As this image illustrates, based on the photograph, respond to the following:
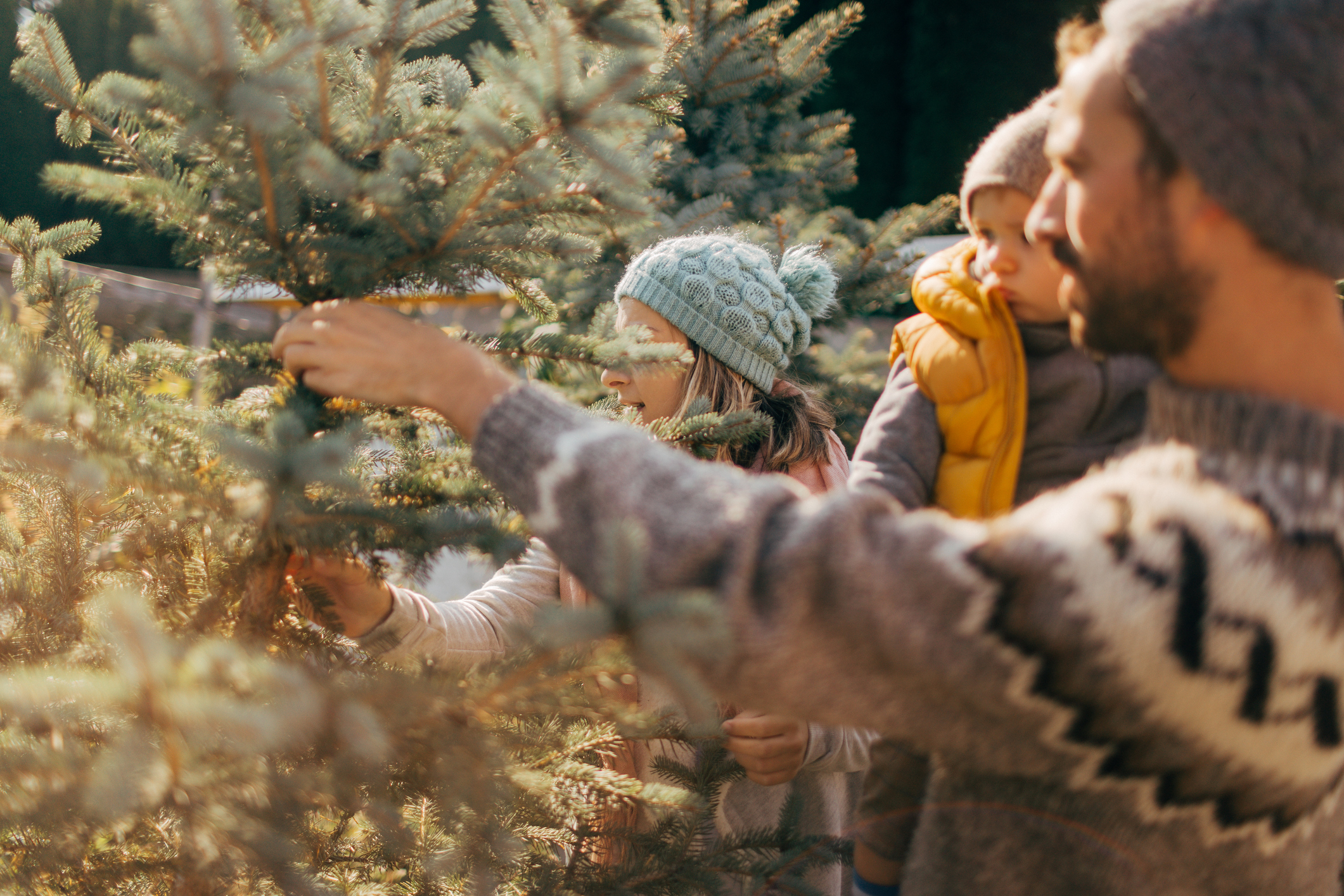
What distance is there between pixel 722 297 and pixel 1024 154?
3.17 ft

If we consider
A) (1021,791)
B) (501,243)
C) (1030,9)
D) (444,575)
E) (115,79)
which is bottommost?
(444,575)

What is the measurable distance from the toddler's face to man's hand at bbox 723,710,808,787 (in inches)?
35.3

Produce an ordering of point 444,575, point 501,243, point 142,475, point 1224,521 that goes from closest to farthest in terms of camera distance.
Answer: point 1224,521 → point 142,475 → point 501,243 → point 444,575

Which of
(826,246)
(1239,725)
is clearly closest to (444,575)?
(826,246)

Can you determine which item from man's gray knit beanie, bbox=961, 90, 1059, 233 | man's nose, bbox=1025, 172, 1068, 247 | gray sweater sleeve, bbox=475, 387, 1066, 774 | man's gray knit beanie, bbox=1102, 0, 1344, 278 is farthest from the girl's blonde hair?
man's gray knit beanie, bbox=1102, 0, 1344, 278

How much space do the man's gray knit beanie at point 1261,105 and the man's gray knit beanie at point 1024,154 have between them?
0.37 m

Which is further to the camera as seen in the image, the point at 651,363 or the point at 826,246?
the point at 826,246

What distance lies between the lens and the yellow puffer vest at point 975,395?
1.29 meters

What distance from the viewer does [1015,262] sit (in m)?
1.31

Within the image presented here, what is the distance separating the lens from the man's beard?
0.92m

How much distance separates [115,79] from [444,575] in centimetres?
581

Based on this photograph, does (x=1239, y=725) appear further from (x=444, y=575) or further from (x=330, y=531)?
(x=444, y=575)

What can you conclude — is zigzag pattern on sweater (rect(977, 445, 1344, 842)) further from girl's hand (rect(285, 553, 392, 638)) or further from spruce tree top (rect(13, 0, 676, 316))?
girl's hand (rect(285, 553, 392, 638))

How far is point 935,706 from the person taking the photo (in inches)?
34.2
